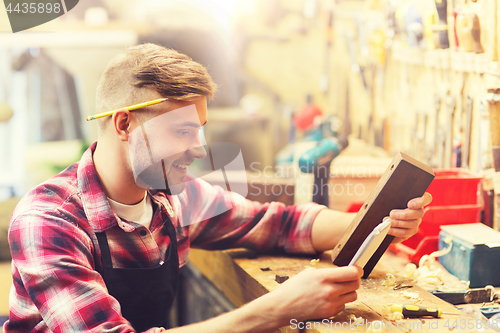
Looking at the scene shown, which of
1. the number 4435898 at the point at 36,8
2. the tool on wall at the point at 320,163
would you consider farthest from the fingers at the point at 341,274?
the number 4435898 at the point at 36,8

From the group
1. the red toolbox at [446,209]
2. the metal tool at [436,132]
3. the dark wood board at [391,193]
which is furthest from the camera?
the metal tool at [436,132]

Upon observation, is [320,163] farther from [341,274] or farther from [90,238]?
[90,238]

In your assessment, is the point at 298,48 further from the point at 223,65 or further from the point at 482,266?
the point at 482,266

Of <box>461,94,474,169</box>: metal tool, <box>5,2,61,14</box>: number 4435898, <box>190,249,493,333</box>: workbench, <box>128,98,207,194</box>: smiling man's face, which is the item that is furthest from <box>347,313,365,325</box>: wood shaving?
<box>5,2,61,14</box>: number 4435898

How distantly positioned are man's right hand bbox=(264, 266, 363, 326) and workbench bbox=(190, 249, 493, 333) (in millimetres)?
38

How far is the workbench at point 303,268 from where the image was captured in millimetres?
904

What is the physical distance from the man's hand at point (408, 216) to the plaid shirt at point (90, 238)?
0.31 meters

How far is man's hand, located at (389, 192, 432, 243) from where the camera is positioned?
103 cm

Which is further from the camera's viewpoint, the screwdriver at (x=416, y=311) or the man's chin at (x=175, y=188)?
the man's chin at (x=175, y=188)

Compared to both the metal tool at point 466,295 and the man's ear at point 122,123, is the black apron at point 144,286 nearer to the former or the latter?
the man's ear at point 122,123

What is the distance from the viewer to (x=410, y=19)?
75.4 inches

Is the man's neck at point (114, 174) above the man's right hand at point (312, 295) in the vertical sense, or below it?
above

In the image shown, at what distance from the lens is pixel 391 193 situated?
39.8 inches

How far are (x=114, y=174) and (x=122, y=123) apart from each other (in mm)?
135
